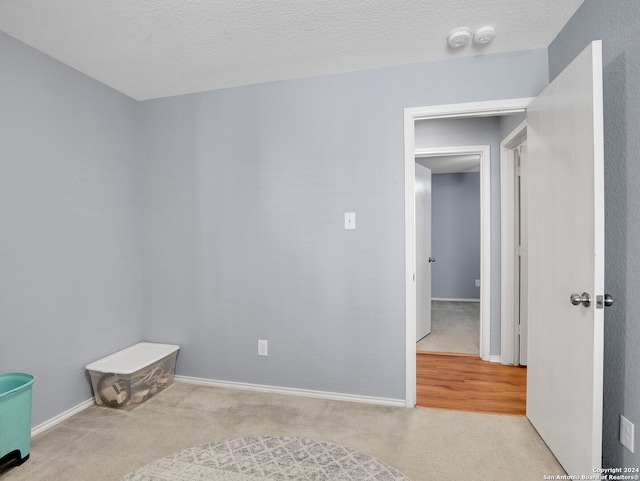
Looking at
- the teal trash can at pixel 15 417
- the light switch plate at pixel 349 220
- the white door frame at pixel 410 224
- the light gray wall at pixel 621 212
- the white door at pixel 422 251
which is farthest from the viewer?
the white door at pixel 422 251

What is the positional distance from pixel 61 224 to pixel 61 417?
4.22ft

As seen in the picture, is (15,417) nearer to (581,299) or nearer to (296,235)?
(296,235)

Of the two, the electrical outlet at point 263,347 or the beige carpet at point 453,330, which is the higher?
the electrical outlet at point 263,347

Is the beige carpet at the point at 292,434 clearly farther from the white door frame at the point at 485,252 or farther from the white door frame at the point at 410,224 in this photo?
the white door frame at the point at 485,252

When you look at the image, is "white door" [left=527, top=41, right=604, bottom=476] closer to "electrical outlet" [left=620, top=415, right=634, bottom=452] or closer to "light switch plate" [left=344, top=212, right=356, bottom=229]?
"electrical outlet" [left=620, top=415, right=634, bottom=452]

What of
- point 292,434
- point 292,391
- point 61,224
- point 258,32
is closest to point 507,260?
point 292,391

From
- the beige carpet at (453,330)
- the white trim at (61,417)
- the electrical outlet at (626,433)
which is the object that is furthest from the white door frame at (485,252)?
the white trim at (61,417)

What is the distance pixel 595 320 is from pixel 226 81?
274cm

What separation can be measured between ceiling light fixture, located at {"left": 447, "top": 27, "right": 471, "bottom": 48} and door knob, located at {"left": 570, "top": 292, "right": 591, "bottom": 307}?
1561mm

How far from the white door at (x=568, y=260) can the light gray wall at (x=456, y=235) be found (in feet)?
15.7

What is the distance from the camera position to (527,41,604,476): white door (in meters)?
1.50

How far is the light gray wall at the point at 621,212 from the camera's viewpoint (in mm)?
1464

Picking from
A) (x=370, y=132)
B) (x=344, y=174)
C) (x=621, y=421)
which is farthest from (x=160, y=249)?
(x=621, y=421)

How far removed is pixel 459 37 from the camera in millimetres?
2105
